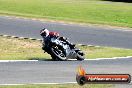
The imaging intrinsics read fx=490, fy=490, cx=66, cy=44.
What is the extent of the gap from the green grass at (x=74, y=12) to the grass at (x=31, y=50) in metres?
10.1

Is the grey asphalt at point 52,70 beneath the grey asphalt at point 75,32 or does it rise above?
above

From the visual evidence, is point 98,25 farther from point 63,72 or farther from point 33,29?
point 63,72

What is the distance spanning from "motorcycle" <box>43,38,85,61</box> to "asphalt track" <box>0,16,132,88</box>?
0.55 meters

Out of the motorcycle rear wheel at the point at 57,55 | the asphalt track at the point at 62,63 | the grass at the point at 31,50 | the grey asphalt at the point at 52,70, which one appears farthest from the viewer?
the grass at the point at 31,50

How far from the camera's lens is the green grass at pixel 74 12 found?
37.1m

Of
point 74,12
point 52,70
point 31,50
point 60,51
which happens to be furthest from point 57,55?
point 74,12

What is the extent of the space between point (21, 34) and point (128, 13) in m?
15.7

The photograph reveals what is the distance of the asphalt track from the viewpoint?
16281 millimetres

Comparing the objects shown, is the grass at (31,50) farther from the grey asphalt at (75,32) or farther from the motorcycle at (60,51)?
the grey asphalt at (75,32)

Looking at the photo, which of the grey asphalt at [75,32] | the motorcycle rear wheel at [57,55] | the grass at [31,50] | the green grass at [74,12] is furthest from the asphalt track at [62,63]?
the green grass at [74,12]

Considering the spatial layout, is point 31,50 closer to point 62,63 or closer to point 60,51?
point 60,51

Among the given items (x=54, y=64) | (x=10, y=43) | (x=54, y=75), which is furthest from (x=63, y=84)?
(x=10, y=43)

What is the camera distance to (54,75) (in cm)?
1677

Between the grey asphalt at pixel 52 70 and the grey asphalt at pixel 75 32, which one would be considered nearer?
the grey asphalt at pixel 52 70
